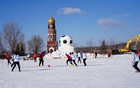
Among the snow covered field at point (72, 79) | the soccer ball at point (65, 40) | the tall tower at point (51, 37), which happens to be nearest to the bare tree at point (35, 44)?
the tall tower at point (51, 37)

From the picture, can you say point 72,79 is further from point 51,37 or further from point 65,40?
point 51,37

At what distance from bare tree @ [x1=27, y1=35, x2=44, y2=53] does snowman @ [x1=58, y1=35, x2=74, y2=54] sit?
21525 millimetres

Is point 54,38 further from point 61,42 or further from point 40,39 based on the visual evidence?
point 61,42

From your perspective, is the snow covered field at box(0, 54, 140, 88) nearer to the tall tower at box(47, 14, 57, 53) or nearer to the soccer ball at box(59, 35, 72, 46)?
the soccer ball at box(59, 35, 72, 46)

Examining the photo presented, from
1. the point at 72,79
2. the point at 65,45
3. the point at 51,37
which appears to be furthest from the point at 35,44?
the point at 72,79

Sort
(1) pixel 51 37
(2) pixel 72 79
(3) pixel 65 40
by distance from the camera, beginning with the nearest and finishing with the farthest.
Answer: (2) pixel 72 79, (3) pixel 65 40, (1) pixel 51 37

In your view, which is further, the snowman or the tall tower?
the tall tower

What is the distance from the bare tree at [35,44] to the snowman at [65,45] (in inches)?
847

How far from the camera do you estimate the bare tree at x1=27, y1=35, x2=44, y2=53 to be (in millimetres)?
57975

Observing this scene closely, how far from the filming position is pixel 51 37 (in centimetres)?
5822

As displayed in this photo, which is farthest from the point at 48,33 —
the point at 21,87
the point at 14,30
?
the point at 21,87

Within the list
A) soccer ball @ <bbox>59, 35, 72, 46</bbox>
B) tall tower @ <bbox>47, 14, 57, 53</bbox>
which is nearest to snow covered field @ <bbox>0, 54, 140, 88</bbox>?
soccer ball @ <bbox>59, 35, 72, 46</bbox>

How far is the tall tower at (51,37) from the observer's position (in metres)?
56.4

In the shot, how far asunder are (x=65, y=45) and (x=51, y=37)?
21083mm
